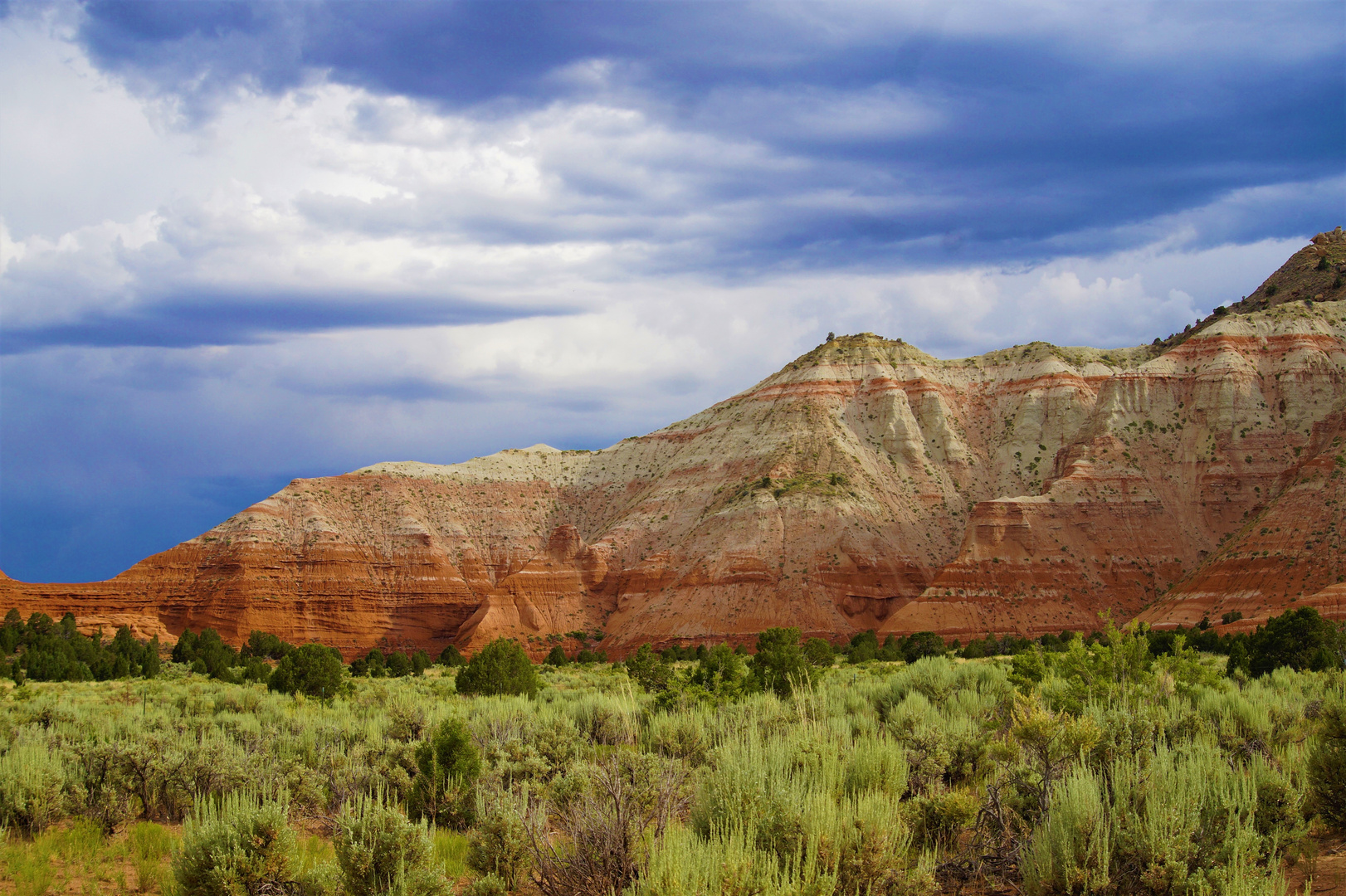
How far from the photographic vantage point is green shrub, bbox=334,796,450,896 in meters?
8.03

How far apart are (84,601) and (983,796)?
9259cm

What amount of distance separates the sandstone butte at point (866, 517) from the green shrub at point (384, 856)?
213 feet

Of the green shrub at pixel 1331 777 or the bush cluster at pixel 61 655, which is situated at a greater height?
the bush cluster at pixel 61 655

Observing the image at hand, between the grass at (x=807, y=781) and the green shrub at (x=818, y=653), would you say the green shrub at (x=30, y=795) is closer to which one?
the grass at (x=807, y=781)

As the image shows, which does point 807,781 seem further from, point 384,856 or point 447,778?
point 447,778

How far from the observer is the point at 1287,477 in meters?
75.2

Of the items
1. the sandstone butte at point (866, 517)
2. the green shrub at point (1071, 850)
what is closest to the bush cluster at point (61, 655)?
the sandstone butte at point (866, 517)

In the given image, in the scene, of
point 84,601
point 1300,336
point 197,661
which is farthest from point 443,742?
point 1300,336

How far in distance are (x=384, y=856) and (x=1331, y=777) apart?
9.99 meters

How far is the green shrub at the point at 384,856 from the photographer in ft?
26.3

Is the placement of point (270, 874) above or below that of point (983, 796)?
above

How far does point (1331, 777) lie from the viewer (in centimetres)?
1039

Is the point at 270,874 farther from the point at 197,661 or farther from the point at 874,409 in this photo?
the point at 874,409

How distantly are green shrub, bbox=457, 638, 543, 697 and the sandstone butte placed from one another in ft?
151
